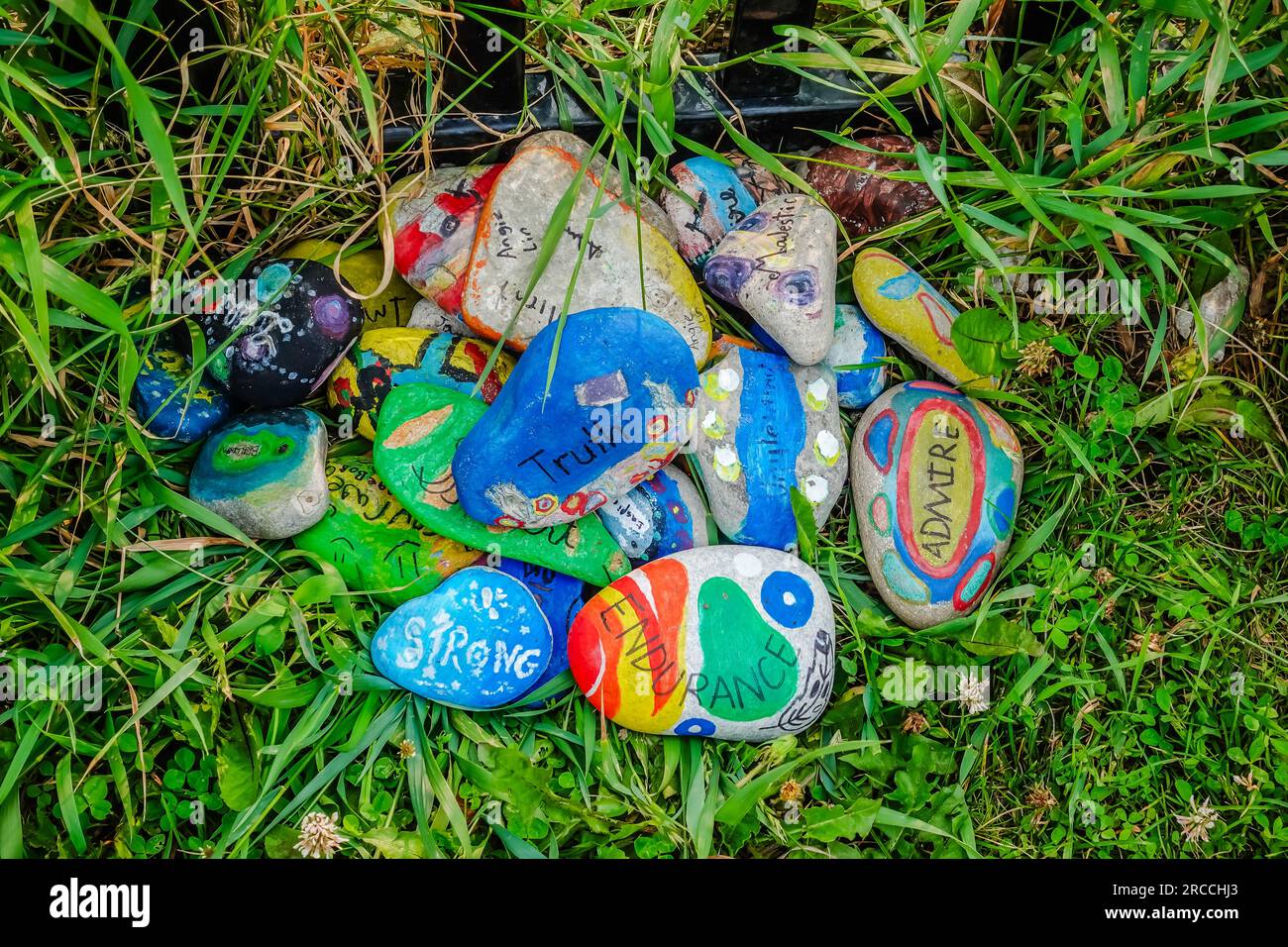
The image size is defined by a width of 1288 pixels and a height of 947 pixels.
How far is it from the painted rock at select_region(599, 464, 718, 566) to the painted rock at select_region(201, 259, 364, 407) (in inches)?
22.9

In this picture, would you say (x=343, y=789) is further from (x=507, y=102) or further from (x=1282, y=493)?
(x=1282, y=493)

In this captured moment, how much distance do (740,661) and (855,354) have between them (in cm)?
64

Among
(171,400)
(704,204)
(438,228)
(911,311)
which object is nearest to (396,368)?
(438,228)

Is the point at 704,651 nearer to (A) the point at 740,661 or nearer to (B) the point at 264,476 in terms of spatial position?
(A) the point at 740,661

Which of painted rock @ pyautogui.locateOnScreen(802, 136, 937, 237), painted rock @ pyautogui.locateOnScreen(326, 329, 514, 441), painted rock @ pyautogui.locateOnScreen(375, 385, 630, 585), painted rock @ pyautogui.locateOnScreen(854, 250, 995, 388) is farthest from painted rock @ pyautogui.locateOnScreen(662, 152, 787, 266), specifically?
painted rock @ pyautogui.locateOnScreen(375, 385, 630, 585)

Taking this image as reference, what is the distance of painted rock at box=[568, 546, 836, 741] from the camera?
5.52 ft

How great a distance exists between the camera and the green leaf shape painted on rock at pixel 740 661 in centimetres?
169

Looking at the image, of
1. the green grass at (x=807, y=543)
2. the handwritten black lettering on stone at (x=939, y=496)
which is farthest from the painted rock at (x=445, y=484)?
the handwritten black lettering on stone at (x=939, y=496)

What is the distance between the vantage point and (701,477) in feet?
6.06

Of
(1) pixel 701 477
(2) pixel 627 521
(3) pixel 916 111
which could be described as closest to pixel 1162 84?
(3) pixel 916 111

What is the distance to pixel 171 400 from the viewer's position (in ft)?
5.60

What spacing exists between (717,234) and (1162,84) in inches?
31.9

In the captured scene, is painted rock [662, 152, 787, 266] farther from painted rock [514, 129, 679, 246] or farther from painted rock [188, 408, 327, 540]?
painted rock [188, 408, 327, 540]

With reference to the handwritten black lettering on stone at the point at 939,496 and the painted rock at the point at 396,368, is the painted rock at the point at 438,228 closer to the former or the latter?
the painted rock at the point at 396,368
